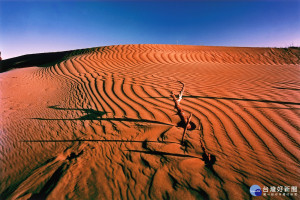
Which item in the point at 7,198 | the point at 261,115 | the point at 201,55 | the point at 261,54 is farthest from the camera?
the point at 261,54

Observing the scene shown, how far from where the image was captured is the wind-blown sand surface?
1.45 meters

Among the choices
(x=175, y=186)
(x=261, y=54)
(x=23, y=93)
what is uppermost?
(x=261, y=54)

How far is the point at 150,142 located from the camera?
2033 mm

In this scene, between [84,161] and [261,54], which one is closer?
[84,161]

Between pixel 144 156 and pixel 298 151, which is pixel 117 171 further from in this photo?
pixel 298 151

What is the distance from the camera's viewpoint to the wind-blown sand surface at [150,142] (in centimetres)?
145

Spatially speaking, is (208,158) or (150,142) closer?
(208,158)

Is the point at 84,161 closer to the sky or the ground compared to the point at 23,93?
closer to the ground

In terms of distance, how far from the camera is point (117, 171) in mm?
1664

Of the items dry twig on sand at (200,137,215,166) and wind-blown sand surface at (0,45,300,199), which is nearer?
wind-blown sand surface at (0,45,300,199)

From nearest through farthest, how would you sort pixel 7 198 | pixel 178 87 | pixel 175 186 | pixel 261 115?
pixel 175 186
pixel 7 198
pixel 261 115
pixel 178 87

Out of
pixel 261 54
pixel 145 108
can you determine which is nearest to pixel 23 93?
pixel 145 108

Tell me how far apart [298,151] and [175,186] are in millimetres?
1583

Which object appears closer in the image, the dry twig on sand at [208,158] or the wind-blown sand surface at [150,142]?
the wind-blown sand surface at [150,142]
